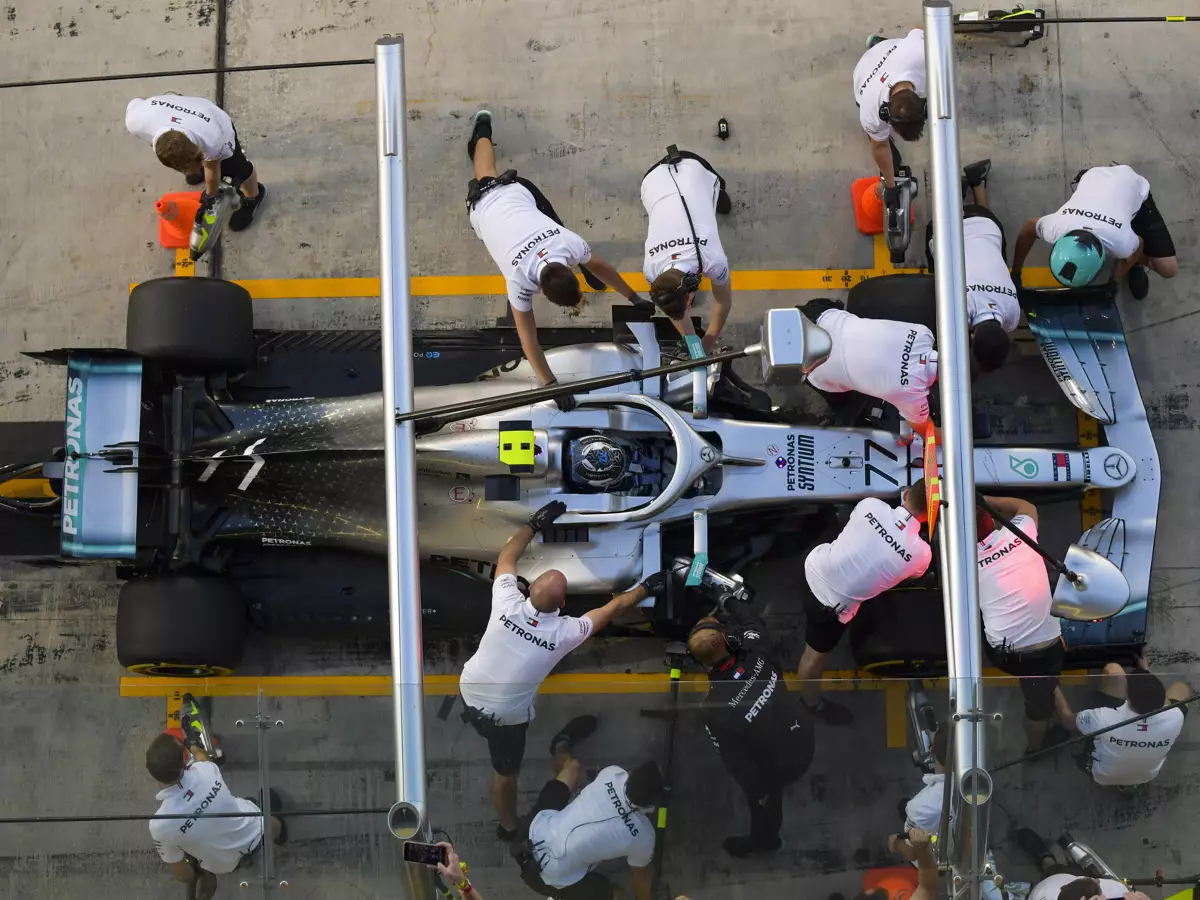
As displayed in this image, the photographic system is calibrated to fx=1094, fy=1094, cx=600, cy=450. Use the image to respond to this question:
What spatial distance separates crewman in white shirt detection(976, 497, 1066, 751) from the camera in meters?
4.78

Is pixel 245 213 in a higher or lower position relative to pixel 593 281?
higher

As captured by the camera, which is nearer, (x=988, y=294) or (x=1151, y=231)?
(x=988, y=294)

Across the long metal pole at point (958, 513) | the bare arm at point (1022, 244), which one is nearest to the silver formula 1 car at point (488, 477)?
the bare arm at point (1022, 244)

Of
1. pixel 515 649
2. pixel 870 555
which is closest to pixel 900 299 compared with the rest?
pixel 870 555

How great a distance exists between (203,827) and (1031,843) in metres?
2.82

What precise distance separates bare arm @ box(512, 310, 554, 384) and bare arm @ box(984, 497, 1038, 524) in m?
Answer: 2.14

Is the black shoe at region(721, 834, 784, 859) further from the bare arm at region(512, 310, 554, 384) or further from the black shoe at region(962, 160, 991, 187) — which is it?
the black shoe at region(962, 160, 991, 187)

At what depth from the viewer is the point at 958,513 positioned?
142 inches

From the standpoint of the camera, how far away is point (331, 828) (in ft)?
12.2

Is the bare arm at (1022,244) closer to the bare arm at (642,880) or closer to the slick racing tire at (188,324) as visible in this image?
the bare arm at (642,880)

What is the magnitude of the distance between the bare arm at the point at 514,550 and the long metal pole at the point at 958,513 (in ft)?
6.48

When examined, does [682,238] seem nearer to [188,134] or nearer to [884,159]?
[884,159]

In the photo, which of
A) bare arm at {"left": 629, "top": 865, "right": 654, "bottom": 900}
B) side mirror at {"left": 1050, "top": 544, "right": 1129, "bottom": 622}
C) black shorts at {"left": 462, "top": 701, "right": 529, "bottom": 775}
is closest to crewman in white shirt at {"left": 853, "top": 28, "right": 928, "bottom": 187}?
side mirror at {"left": 1050, "top": 544, "right": 1129, "bottom": 622}

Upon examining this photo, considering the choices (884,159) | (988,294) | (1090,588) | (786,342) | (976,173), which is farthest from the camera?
(976,173)
